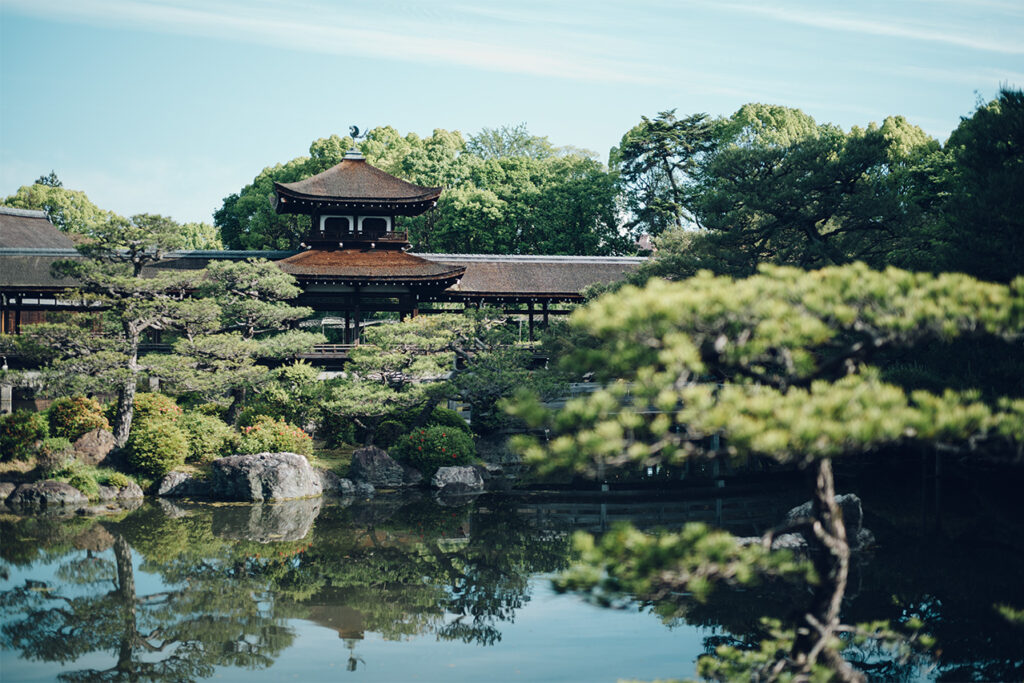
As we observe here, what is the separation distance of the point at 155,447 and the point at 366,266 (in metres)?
10.0

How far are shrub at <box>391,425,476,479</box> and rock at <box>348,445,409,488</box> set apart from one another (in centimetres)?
48

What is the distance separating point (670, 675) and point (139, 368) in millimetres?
16007

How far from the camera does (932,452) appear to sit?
20.2m

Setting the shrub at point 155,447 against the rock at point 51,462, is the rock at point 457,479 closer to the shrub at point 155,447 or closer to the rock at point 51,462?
the shrub at point 155,447

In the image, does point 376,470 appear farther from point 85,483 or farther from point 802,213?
point 802,213

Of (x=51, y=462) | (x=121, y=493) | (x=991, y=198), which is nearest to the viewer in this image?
(x=991, y=198)

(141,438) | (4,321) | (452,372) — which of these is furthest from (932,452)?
(4,321)

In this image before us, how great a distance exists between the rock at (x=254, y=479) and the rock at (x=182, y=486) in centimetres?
33

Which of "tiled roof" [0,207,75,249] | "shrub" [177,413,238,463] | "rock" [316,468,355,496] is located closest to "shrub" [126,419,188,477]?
"shrub" [177,413,238,463]

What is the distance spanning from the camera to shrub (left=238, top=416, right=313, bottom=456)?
21172mm

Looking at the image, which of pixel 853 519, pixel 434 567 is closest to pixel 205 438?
pixel 434 567

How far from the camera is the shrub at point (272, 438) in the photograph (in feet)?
69.5

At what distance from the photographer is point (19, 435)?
20.2m

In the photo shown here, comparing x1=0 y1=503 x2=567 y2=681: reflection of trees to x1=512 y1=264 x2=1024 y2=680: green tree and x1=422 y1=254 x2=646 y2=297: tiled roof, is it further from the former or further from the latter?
x1=422 y1=254 x2=646 y2=297: tiled roof
